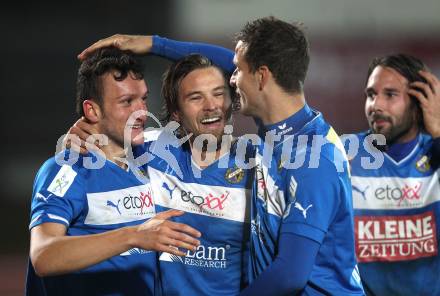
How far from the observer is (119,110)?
161 inches

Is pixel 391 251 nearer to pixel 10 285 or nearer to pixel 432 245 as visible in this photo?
pixel 432 245

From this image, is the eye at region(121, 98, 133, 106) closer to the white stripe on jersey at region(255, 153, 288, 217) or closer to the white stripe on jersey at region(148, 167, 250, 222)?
the white stripe on jersey at region(148, 167, 250, 222)

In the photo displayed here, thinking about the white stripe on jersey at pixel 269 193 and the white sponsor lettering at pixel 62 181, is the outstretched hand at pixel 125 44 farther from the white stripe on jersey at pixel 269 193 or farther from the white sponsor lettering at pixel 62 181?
the white stripe on jersey at pixel 269 193

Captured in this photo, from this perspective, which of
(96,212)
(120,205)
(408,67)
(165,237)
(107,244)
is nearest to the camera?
(165,237)

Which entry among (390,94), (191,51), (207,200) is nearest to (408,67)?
(390,94)

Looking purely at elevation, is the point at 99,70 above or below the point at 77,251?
above

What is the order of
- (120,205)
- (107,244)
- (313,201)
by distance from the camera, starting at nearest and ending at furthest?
(107,244) → (313,201) → (120,205)

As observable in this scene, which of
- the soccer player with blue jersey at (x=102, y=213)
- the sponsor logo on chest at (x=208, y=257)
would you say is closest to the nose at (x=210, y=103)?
the soccer player with blue jersey at (x=102, y=213)

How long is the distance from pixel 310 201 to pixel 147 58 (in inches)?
362

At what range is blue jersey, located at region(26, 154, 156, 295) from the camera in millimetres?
3656

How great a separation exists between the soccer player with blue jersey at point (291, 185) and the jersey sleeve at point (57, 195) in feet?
2.87

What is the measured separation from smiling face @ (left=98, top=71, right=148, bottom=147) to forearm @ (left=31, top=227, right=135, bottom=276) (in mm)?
938

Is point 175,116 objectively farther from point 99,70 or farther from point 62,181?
point 62,181

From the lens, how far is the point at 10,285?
8.79 meters
